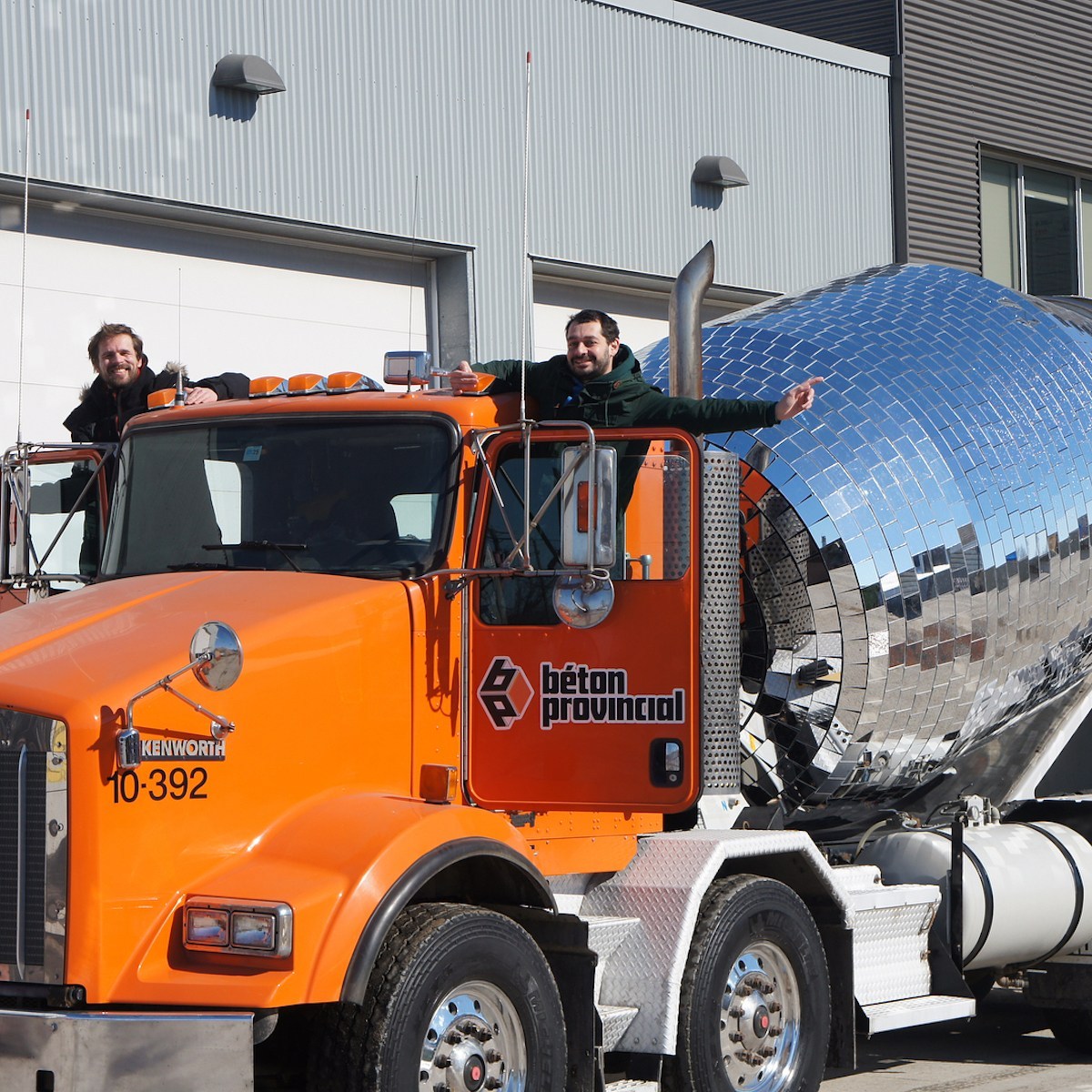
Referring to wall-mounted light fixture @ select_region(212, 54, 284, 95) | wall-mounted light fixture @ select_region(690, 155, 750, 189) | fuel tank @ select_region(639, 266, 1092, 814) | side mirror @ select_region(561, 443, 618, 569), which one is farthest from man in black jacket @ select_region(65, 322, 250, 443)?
wall-mounted light fixture @ select_region(690, 155, 750, 189)

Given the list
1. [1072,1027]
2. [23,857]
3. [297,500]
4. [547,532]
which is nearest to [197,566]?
[297,500]

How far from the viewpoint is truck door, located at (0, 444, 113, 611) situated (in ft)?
22.7

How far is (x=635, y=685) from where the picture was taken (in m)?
6.26

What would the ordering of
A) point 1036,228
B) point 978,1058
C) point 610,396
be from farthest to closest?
point 1036,228 < point 978,1058 < point 610,396

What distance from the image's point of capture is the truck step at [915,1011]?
7.48m

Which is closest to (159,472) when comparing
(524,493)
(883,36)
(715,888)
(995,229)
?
(524,493)

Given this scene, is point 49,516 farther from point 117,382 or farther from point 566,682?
point 566,682

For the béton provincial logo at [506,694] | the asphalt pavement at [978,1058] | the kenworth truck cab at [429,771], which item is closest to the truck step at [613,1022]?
the kenworth truck cab at [429,771]

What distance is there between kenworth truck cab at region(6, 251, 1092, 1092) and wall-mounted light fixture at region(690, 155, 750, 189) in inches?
434

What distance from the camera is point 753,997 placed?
22.6ft

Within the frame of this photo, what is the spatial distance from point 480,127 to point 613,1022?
36.7 ft

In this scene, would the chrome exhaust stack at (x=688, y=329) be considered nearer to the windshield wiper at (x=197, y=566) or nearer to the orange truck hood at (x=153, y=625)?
the orange truck hood at (x=153, y=625)

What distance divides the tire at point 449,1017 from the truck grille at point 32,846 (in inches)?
32.3

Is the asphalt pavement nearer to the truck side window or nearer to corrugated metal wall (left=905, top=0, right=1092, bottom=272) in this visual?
the truck side window
